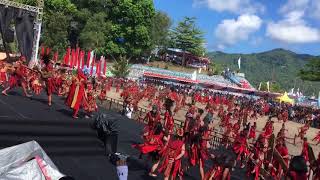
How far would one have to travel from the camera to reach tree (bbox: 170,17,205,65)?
262 feet

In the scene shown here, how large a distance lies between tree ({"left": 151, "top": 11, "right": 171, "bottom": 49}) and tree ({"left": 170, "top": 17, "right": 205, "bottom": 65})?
1845 mm

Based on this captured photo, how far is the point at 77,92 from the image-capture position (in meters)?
13.4

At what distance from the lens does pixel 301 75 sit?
152 ft

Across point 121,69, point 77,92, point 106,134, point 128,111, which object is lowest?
point 128,111

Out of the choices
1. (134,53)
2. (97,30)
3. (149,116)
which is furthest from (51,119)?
(134,53)

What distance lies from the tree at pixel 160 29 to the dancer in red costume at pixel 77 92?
57.9m

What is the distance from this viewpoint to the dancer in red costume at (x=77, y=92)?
13286mm

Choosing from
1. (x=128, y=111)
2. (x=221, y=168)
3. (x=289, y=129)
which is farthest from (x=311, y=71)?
(x=221, y=168)

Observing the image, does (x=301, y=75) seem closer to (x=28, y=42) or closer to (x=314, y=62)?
(x=314, y=62)

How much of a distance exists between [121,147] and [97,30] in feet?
142

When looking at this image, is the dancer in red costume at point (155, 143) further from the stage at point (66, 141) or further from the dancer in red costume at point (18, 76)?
the dancer in red costume at point (18, 76)

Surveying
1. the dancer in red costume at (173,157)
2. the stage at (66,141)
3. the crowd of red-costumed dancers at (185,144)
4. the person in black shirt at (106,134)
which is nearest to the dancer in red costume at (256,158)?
→ the crowd of red-costumed dancers at (185,144)

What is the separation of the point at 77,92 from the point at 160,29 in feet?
210

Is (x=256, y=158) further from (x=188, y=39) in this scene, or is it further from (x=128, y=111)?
(x=188, y=39)
